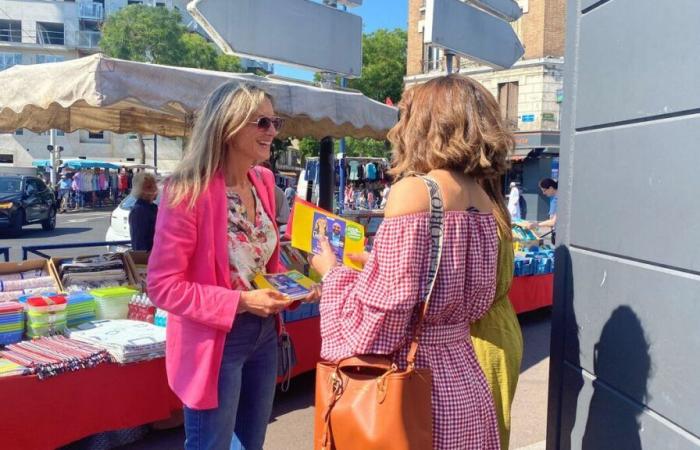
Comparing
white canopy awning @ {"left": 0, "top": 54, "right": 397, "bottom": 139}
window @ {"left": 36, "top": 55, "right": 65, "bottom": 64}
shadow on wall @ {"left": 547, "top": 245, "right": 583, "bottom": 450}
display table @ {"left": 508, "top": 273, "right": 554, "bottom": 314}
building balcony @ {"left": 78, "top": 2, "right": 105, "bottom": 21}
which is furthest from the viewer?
building balcony @ {"left": 78, "top": 2, "right": 105, "bottom": 21}

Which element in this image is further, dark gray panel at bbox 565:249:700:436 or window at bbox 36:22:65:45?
window at bbox 36:22:65:45

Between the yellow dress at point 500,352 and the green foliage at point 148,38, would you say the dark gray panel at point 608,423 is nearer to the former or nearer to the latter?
the yellow dress at point 500,352

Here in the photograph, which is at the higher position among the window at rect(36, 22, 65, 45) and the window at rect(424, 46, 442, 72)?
the window at rect(36, 22, 65, 45)

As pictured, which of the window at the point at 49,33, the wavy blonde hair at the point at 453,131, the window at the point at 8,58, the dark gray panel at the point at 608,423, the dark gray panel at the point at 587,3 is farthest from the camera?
the window at the point at 49,33

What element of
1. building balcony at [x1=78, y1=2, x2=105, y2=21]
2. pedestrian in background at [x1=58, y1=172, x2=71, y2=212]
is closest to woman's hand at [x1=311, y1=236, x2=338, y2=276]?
pedestrian in background at [x1=58, y1=172, x2=71, y2=212]

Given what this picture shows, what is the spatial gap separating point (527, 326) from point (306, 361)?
331 centimetres

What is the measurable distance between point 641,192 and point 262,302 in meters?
1.35

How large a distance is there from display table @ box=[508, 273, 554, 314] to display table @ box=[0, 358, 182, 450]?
4.20m

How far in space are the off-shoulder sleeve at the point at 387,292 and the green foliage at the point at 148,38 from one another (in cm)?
3793

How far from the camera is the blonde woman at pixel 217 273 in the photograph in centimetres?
190

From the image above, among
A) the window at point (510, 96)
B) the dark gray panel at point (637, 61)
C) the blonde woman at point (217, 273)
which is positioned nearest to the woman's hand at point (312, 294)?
the blonde woman at point (217, 273)

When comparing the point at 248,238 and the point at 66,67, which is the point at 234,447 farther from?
the point at 66,67

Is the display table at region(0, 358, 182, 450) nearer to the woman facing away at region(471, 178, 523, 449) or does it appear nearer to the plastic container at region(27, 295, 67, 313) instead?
the plastic container at region(27, 295, 67, 313)

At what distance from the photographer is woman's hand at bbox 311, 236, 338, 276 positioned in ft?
6.25
